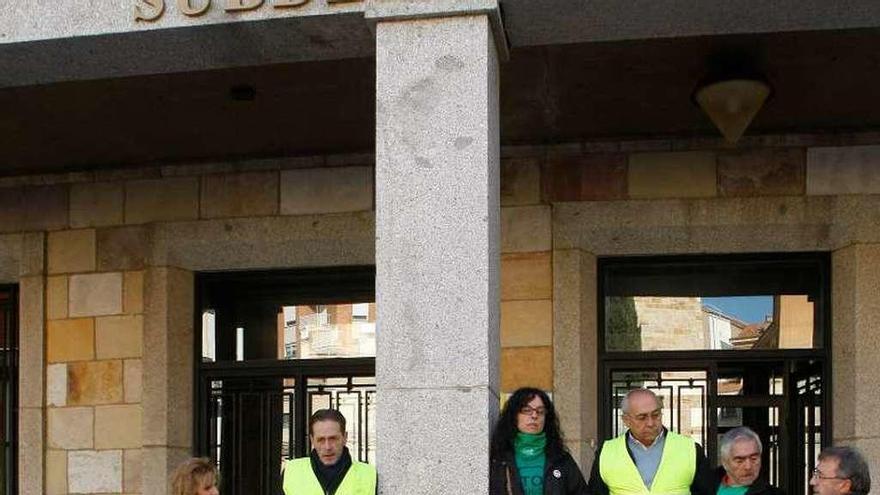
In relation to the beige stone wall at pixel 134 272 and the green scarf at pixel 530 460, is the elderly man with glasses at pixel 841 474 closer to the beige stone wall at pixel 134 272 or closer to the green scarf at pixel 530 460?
the green scarf at pixel 530 460

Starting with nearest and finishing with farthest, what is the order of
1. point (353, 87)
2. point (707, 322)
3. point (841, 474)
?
point (841, 474) → point (353, 87) → point (707, 322)

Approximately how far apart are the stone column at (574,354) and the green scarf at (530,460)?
286cm

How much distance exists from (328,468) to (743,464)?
1.72 metres

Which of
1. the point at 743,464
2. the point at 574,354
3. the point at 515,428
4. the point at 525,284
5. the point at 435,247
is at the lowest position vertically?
the point at 743,464

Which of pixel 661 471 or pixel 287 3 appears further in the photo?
pixel 287 3

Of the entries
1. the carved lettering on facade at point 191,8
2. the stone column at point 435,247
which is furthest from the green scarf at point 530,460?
the carved lettering on facade at point 191,8

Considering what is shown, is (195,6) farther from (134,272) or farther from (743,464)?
(134,272)

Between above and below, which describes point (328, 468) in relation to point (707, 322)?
below

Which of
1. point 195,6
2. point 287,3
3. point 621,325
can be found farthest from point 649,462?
point 621,325

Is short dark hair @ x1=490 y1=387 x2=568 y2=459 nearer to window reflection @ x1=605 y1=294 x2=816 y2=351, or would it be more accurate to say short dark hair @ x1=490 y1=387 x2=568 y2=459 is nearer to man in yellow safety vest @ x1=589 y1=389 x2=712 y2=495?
man in yellow safety vest @ x1=589 y1=389 x2=712 y2=495

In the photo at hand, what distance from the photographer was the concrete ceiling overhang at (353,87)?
18.9 feet

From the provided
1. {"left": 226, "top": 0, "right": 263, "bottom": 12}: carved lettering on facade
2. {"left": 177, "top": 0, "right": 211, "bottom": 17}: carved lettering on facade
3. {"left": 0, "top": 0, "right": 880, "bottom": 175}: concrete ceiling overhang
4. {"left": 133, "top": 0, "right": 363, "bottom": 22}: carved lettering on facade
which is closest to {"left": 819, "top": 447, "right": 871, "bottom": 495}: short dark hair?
{"left": 0, "top": 0, "right": 880, "bottom": 175}: concrete ceiling overhang

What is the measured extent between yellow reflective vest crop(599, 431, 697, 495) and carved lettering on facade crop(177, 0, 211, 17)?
261 cm

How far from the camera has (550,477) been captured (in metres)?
5.35
